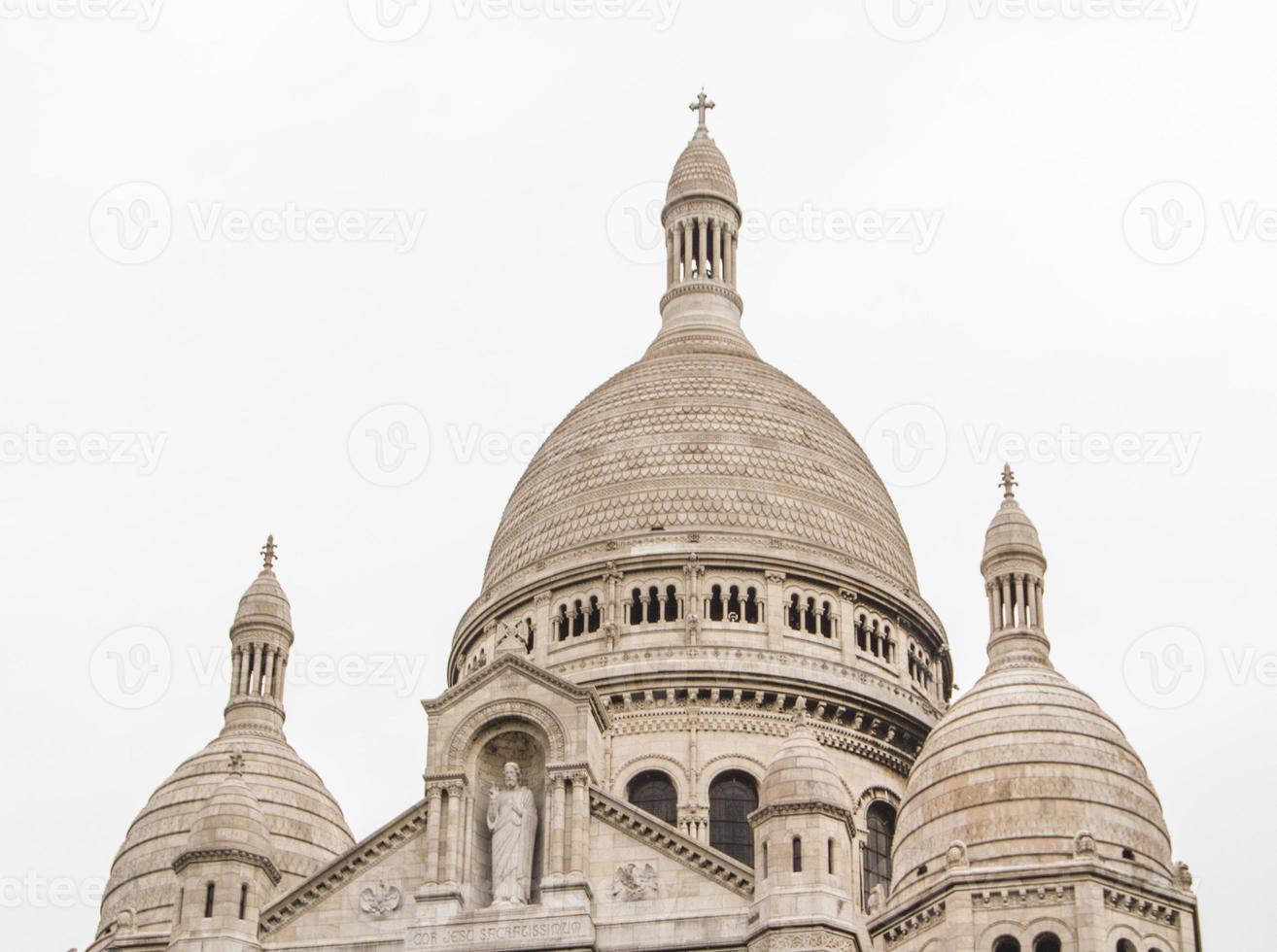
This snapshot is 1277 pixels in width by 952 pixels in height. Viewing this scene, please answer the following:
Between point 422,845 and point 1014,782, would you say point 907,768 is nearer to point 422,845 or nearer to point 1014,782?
point 1014,782

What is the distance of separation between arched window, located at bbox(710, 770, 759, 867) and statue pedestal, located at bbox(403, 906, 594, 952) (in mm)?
14905

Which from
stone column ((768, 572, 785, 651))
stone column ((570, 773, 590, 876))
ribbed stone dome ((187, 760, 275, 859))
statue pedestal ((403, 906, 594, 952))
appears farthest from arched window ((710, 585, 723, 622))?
statue pedestal ((403, 906, 594, 952))

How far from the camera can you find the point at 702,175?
276ft

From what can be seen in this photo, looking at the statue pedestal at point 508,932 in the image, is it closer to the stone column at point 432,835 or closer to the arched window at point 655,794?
the stone column at point 432,835

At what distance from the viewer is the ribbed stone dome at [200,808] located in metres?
65.5

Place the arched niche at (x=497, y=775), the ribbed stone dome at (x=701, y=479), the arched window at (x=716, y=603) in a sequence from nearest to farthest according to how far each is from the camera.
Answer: the arched niche at (x=497, y=775) → the arched window at (x=716, y=603) → the ribbed stone dome at (x=701, y=479)

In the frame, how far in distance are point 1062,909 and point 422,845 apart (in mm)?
12087

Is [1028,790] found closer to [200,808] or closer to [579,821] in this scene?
[579,821]

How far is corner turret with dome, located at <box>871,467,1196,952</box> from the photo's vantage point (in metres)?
56.5

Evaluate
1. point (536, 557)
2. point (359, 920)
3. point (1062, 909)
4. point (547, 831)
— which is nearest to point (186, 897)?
point (359, 920)

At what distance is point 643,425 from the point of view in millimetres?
76188

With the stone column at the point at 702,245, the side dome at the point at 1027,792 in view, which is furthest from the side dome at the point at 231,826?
the stone column at the point at 702,245

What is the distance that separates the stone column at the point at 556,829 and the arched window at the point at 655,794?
45.1 feet

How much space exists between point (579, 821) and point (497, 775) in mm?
2303
